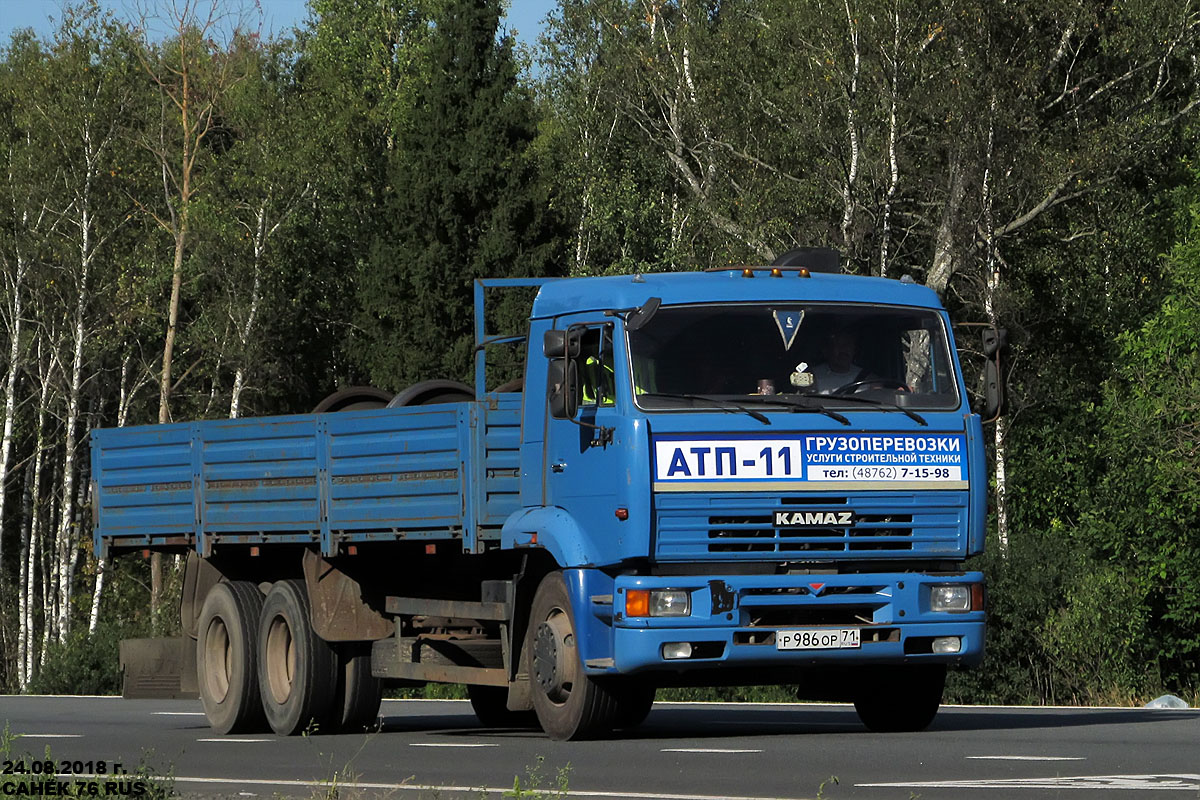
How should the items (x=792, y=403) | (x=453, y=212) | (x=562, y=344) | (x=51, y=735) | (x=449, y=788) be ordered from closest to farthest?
(x=449, y=788)
(x=792, y=403)
(x=562, y=344)
(x=51, y=735)
(x=453, y=212)

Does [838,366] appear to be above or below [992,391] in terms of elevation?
above

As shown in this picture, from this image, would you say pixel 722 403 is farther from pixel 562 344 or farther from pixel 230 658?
pixel 230 658

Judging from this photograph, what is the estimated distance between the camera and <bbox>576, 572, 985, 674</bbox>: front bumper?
514 inches

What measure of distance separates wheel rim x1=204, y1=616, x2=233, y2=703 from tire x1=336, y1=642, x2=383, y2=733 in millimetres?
1415

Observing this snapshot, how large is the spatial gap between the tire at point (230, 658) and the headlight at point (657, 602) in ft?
17.6

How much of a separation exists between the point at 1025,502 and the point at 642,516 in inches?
1203

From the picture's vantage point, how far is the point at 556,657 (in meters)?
13.8

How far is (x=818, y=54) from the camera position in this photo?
128 ft

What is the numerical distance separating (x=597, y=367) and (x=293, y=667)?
467 cm

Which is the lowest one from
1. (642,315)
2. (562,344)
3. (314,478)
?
(314,478)

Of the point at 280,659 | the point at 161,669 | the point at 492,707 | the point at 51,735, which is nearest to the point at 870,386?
the point at 492,707

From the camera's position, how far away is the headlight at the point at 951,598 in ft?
44.3

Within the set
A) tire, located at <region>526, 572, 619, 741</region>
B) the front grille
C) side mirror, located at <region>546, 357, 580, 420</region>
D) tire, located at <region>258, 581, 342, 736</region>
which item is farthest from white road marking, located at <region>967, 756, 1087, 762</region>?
tire, located at <region>258, 581, 342, 736</region>

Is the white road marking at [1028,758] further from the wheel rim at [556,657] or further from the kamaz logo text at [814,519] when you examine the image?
the wheel rim at [556,657]
